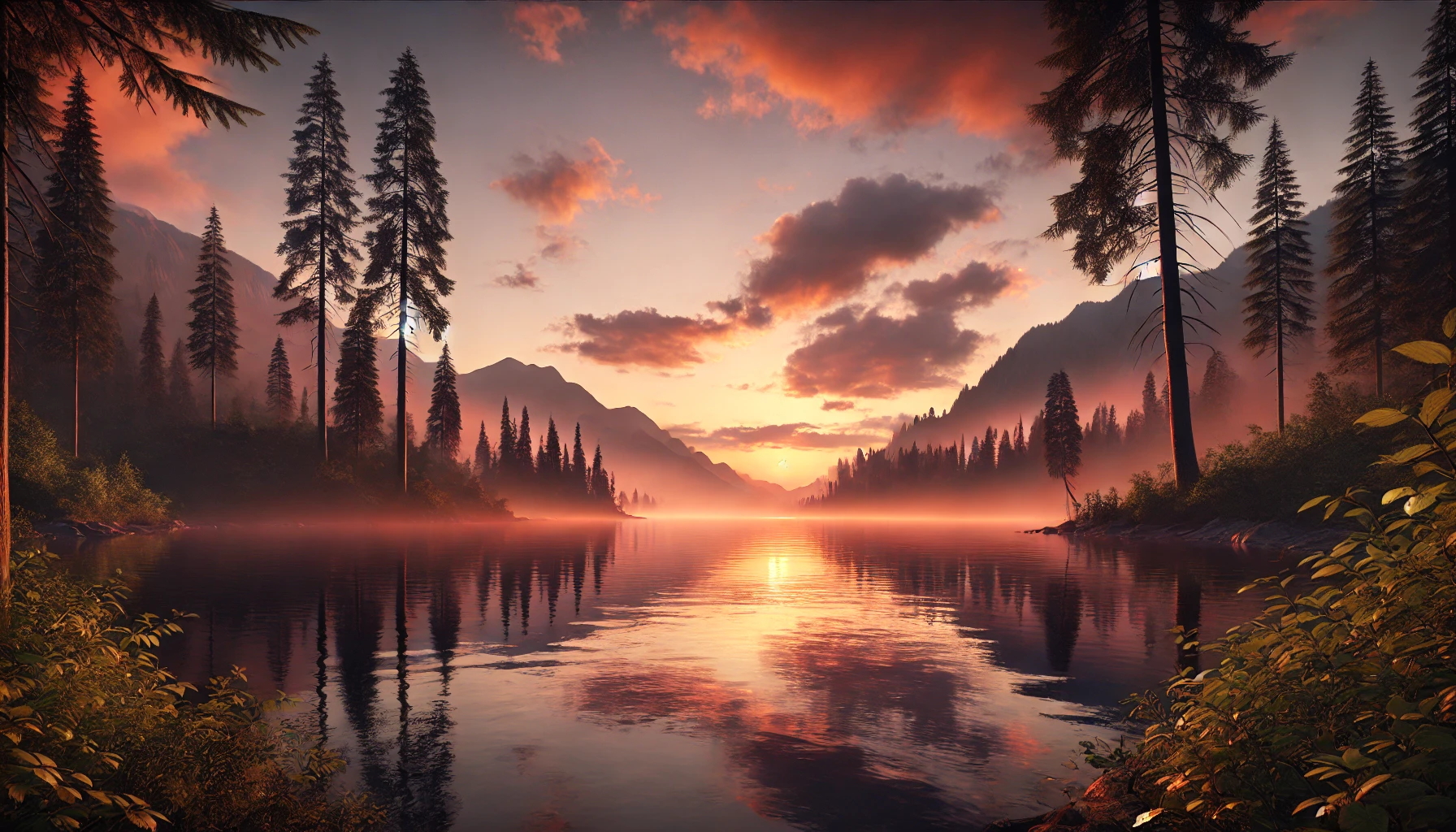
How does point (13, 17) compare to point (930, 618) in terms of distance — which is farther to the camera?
point (930, 618)

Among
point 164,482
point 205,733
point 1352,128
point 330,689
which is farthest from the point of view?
point 164,482

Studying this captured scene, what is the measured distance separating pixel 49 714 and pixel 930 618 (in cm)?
1389

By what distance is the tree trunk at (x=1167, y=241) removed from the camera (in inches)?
1003

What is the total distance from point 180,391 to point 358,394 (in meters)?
65.7

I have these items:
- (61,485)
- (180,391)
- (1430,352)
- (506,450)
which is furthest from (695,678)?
(180,391)

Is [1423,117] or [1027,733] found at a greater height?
[1423,117]

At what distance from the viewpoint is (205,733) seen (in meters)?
5.12

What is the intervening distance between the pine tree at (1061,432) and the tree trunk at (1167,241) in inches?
Answer: 2009

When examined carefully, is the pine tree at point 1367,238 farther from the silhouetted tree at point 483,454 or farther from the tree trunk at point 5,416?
the silhouetted tree at point 483,454

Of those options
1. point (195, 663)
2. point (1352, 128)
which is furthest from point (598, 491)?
point (195, 663)

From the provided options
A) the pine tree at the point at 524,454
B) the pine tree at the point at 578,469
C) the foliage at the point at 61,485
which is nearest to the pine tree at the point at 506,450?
the pine tree at the point at 524,454

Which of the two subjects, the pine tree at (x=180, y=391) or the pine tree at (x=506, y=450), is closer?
the pine tree at (x=180, y=391)

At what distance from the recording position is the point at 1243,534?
2639 centimetres

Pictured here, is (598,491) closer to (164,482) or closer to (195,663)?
(164,482)
